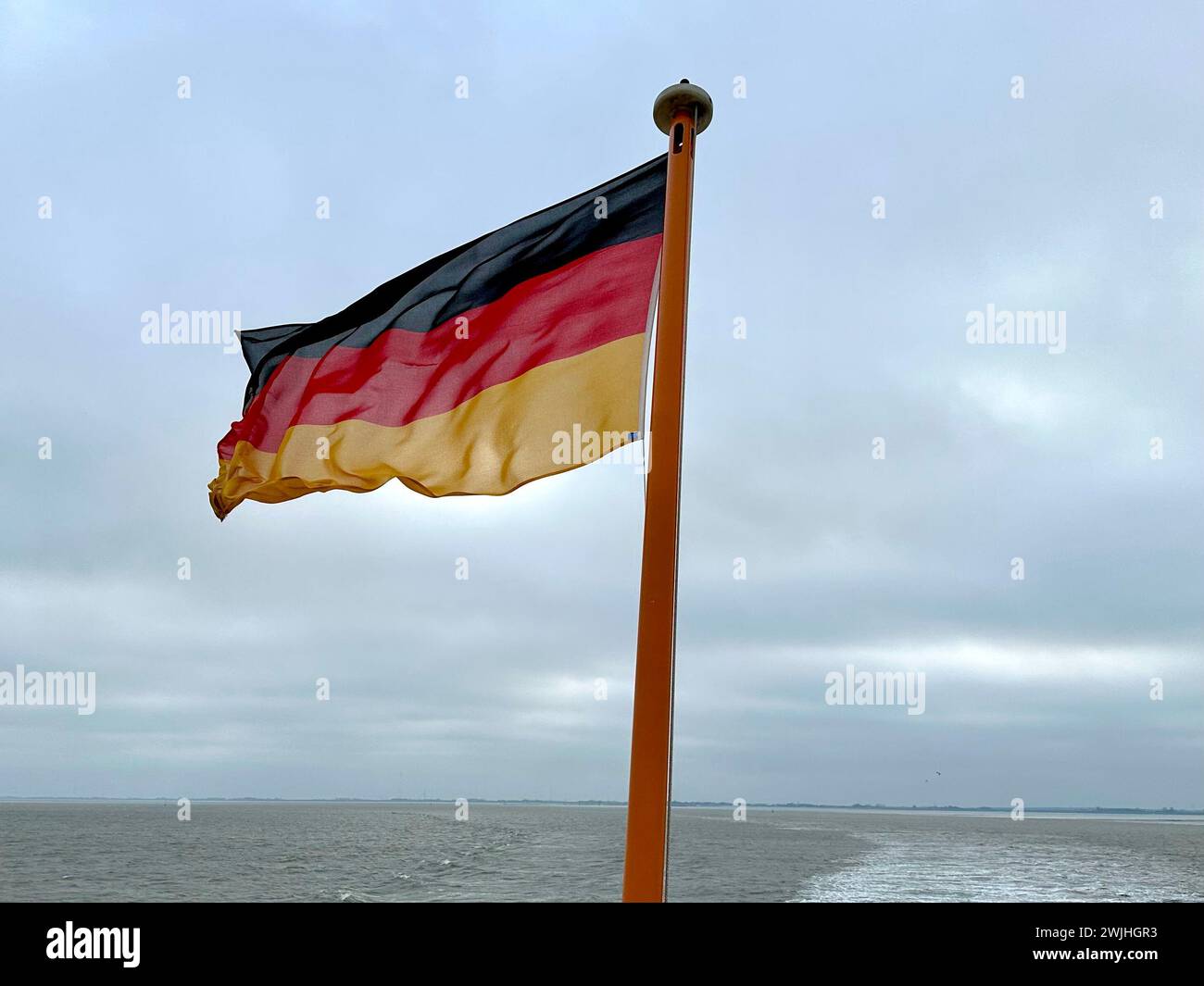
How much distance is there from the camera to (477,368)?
7520mm

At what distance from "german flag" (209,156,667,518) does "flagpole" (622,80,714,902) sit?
2.33ft

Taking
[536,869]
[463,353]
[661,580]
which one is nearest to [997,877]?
[536,869]

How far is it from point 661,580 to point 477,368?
2946mm

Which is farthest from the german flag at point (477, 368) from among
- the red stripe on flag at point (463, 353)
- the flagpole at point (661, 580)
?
the flagpole at point (661, 580)

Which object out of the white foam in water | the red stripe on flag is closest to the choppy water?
the white foam in water

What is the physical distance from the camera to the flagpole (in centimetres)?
482

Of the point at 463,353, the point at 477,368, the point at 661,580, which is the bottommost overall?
the point at 661,580

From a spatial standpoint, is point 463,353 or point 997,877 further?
point 997,877

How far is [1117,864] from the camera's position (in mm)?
70188

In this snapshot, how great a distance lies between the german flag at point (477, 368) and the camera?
273 inches

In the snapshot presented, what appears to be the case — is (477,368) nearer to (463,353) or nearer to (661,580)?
(463,353)

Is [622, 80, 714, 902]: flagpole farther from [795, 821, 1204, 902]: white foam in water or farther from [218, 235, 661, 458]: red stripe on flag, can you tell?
[795, 821, 1204, 902]: white foam in water

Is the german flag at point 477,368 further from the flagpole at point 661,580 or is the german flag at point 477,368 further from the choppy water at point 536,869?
the choppy water at point 536,869
